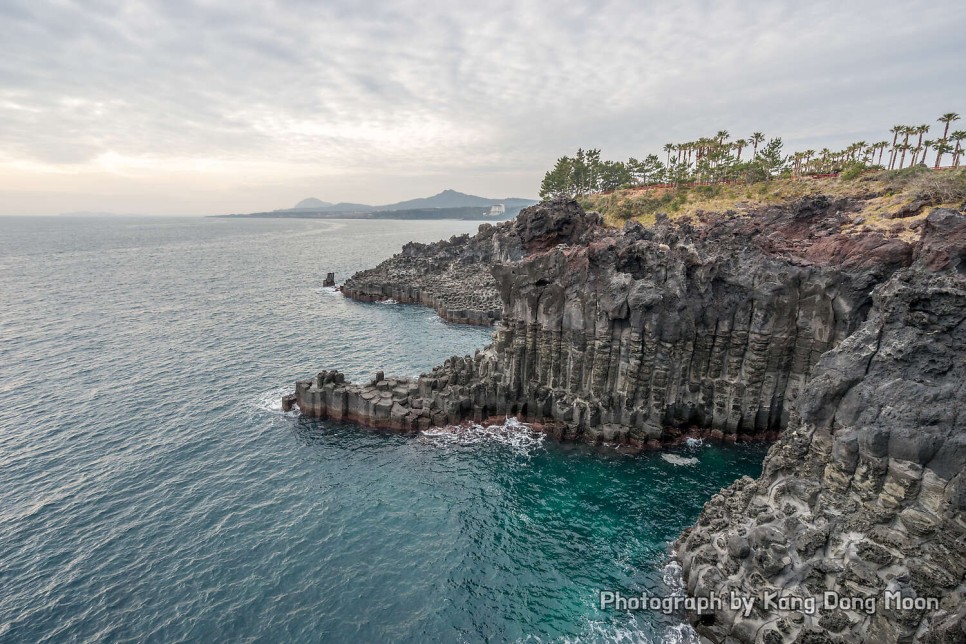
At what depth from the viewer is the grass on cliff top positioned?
57.0 metres

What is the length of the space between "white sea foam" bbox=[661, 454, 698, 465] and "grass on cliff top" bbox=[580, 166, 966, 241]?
3078cm

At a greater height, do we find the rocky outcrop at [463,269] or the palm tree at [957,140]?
the palm tree at [957,140]

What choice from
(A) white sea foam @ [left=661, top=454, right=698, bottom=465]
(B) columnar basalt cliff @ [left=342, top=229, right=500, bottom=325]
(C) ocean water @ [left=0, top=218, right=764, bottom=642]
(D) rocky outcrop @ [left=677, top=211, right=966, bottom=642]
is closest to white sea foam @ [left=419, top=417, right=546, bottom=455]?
(C) ocean water @ [left=0, top=218, right=764, bottom=642]

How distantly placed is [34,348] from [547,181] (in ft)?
470

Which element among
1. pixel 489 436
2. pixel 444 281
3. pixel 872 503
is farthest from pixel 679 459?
pixel 444 281

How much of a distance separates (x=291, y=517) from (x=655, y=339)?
33.0m

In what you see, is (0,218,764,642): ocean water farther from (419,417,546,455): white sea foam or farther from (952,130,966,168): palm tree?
(952,130,966,168): palm tree

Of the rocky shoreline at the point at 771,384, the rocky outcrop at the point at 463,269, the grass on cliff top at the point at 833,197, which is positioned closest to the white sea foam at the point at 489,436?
the rocky shoreline at the point at 771,384

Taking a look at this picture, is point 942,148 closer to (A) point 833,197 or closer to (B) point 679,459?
(A) point 833,197

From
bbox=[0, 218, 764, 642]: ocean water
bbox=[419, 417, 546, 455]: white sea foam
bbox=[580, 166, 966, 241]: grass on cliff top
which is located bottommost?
bbox=[0, 218, 764, 642]: ocean water

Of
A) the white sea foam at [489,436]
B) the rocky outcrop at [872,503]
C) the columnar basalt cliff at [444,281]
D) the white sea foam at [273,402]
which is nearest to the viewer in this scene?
the rocky outcrop at [872,503]

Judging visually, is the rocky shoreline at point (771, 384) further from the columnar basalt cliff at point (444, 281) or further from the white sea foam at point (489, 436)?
the columnar basalt cliff at point (444, 281)

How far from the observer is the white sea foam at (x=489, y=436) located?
43781 millimetres

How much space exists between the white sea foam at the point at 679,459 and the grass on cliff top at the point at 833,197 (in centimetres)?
3078
